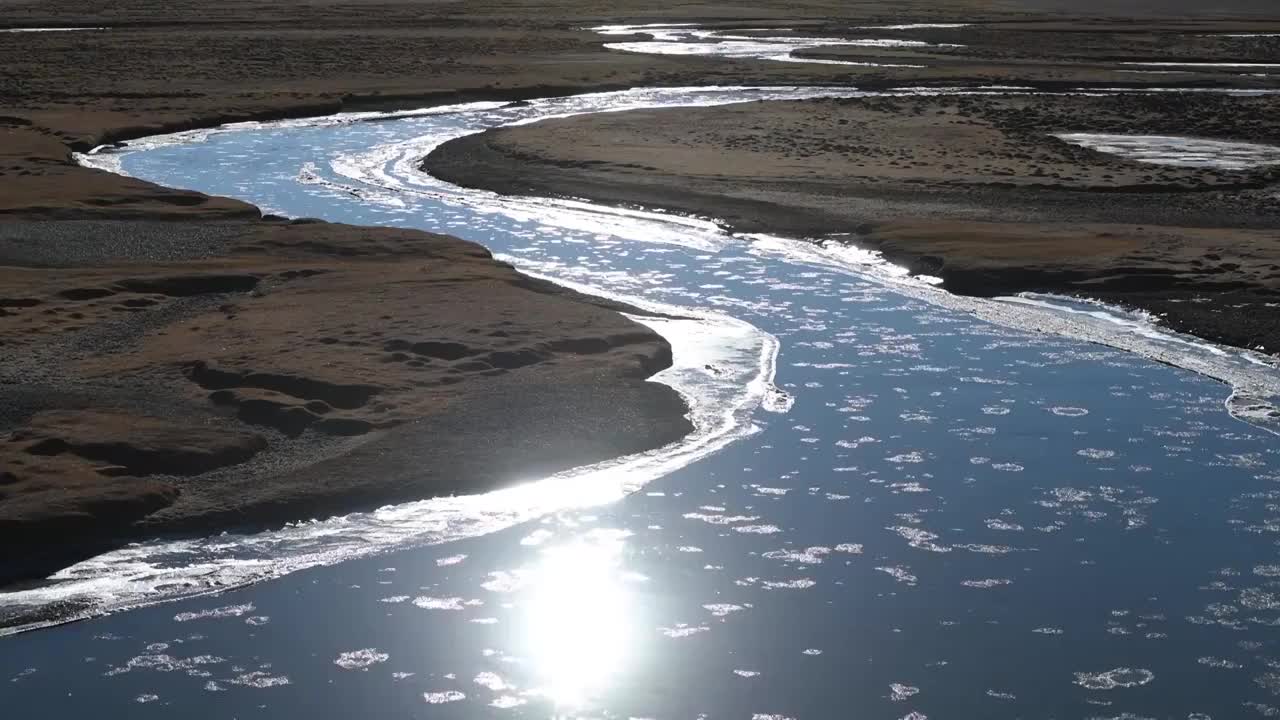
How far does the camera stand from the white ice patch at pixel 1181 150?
100ft

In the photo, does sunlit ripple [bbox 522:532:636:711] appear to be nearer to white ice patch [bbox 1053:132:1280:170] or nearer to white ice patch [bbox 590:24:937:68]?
white ice patch [bbox 1053:132:1280:170]

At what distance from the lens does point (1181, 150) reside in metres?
32.7

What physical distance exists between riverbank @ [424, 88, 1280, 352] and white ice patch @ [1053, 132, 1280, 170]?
1.87 ft

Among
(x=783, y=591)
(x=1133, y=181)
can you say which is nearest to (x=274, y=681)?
(x=783, y=591)

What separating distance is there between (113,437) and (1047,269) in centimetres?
1233

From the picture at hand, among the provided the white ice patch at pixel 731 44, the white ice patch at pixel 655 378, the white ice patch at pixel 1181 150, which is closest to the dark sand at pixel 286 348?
the white ice patch at pixel 655 378

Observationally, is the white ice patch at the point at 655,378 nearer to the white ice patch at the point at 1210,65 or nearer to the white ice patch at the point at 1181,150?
the white ice patch at the point at 1181,150

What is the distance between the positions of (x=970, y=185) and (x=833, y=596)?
1837 cm

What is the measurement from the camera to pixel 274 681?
8812mm

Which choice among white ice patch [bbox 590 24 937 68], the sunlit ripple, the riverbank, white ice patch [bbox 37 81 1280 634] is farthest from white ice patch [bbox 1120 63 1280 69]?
the sunlit ripple

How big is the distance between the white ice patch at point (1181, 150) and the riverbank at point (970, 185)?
57 cm

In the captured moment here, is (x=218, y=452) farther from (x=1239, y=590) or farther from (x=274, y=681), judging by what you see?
(x=1239, y=590)

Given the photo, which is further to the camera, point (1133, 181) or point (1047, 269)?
point (1133, 181)

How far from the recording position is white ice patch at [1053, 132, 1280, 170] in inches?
1203
